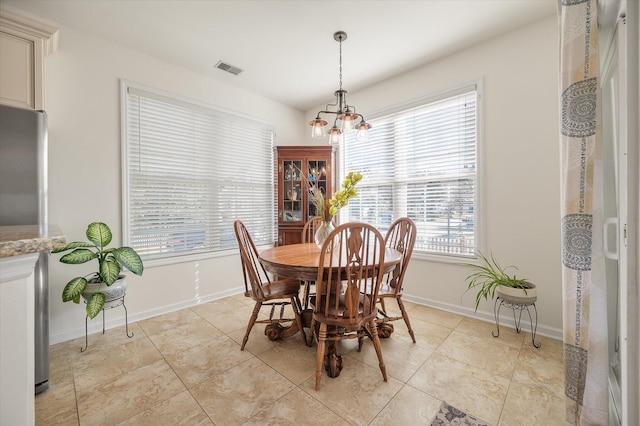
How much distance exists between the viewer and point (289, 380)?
1700 millimetres

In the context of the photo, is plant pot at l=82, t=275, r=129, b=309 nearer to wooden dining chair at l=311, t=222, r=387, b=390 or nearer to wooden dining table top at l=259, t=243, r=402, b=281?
wooden dining table top at l=259, t=243, r=402, b=281

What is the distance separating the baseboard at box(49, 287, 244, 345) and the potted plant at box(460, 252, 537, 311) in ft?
9.30

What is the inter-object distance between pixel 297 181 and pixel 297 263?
2273 mm

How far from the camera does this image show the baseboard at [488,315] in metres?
2.25

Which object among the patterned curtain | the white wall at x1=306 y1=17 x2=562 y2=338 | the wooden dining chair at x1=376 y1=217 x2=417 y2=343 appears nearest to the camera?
the patterned curtain

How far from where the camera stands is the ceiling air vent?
2.96m

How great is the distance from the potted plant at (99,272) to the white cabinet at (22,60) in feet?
3.17

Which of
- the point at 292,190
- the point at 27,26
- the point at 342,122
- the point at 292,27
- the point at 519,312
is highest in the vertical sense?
the point at 292,27

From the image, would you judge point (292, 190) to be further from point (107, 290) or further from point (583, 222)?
point (583, 222)

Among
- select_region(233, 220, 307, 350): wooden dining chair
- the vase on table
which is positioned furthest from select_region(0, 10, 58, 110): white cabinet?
the vase on table

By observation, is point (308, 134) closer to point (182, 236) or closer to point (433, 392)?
point (182, 236)

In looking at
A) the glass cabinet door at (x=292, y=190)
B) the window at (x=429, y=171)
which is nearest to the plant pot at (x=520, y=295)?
the window at (x=429, y=171)

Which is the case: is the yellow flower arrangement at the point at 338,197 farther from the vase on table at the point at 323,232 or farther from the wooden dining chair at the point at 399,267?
the wooden dining chair at the point at 399,267

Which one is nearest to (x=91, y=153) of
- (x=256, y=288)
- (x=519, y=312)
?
(x=256, y=288)
